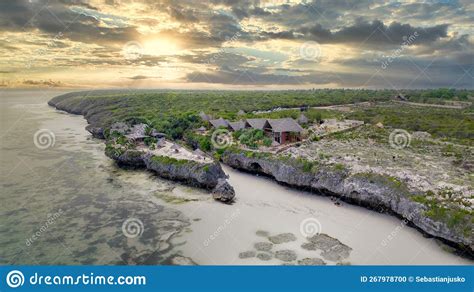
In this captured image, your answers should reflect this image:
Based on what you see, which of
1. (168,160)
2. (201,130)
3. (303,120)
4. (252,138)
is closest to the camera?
(168,160)

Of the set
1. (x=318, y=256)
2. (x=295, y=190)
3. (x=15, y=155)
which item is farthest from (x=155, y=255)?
(x=15, y=155)

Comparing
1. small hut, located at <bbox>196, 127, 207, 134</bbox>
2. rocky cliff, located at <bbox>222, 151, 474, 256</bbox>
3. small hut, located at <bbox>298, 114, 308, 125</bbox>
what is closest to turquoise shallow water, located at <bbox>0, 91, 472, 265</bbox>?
rocky cliff, located at <bbox>222, 151, 474, 256</bbox>

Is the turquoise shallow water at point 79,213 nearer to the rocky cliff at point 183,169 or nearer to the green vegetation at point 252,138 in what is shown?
the rocky cliff at point 183,169

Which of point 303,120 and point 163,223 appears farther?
point 303,120

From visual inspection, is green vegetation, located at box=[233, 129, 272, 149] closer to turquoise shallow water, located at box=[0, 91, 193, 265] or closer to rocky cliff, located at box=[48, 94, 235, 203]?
rocky cliff, located at box=[48, 94, 235, 203]

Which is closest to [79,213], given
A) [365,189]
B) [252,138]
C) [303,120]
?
[252,138]

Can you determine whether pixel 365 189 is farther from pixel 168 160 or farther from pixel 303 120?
pixel 303 120
